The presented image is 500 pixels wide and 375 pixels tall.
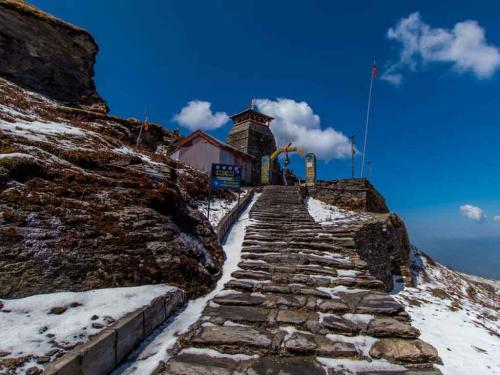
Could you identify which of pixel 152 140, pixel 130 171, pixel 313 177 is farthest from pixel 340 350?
pixel 152 140

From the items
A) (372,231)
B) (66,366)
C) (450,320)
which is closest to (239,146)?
(372,231)

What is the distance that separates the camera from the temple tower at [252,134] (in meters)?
32.8

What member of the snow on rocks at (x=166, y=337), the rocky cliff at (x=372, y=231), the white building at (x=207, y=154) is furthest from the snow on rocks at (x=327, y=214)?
the white building at (x=207, y=154)

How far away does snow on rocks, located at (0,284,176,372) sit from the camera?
7.24 feet

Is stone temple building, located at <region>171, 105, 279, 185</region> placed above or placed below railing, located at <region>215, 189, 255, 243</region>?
above

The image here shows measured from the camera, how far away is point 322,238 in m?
7.35

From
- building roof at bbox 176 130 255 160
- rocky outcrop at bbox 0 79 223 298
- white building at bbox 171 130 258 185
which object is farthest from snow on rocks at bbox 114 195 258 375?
building roof at bbox 176 130 255 160

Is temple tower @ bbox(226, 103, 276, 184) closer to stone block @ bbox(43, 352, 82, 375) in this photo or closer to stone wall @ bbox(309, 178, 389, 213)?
stone wall @ bbox(309, 178, 389, 213)

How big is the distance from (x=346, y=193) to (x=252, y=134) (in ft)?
59.3

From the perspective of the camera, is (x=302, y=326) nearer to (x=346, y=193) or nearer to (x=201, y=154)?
(x=346, y=193)

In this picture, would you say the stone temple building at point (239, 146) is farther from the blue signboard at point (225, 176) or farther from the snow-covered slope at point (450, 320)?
the blue signboard at point (225, 176)

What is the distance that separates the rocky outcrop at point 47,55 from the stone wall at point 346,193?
68.8 ft

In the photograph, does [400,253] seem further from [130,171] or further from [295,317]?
[130,171]

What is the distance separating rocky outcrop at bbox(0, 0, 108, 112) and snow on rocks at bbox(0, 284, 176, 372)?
24515 mm
